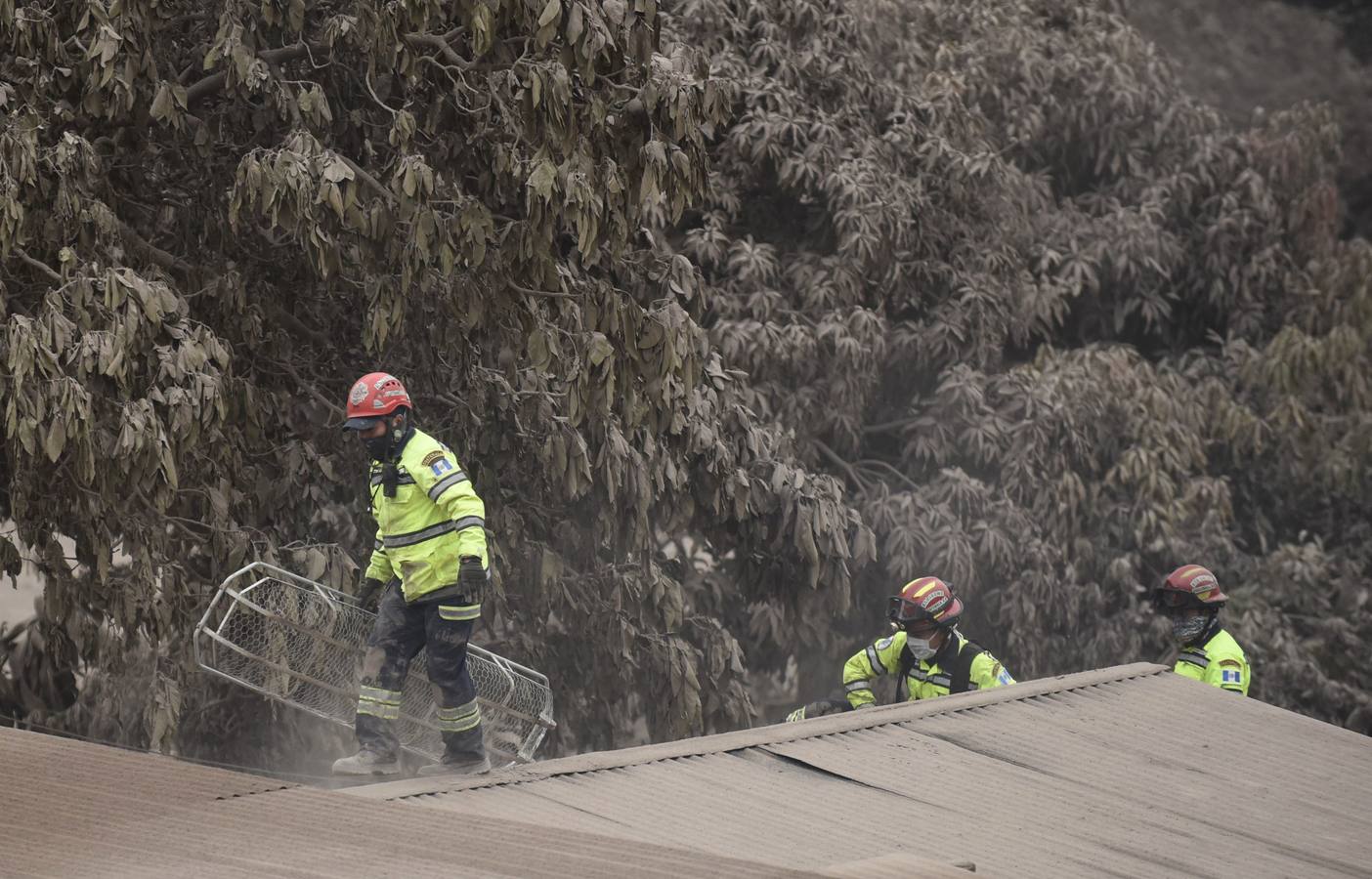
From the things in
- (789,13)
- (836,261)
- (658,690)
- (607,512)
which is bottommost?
(658,690)

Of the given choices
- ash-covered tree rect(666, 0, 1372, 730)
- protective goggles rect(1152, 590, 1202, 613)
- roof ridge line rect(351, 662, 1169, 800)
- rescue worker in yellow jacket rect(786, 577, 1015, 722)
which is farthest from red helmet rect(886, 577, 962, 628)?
ash-covered tree rect(666, 0, 1372, 730)

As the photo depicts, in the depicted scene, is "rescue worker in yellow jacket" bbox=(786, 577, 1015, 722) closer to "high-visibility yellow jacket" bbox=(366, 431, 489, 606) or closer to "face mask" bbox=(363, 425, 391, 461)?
"high-visibility yellow jacket" bbox=(366, 431, 489, 606)

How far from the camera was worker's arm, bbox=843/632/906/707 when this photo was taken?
8.72 metres

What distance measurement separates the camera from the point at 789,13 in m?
11.9

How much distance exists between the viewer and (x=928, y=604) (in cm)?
834

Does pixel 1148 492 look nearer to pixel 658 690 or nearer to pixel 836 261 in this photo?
pixel 836 261

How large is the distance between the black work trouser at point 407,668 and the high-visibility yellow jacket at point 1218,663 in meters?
4.33

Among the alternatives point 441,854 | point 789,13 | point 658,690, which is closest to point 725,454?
point 658,690

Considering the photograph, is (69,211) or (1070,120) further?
(1070,120)

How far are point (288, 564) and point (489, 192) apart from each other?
7.17ft

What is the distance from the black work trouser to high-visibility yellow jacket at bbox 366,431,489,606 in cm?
9

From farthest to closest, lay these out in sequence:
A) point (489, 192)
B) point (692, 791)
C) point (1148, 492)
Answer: point (1148, 492) → point (489, 192) → point (692, 791)

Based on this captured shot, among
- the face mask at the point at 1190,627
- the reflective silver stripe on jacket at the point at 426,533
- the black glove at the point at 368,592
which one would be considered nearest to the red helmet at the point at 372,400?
the reflective silver stripe on jacket at the point at 426,533

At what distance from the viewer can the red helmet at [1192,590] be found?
29.2 feet
